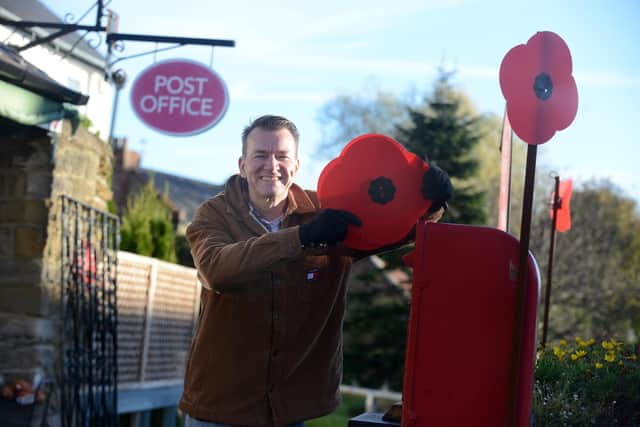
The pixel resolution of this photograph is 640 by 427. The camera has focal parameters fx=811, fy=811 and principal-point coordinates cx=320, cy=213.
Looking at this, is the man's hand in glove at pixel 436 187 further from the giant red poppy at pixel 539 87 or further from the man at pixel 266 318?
the giant red poppy at pixel 539 87

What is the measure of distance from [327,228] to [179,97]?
17.2 feet

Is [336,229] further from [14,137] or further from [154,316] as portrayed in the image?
[154,316]

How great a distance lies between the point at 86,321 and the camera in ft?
18.7

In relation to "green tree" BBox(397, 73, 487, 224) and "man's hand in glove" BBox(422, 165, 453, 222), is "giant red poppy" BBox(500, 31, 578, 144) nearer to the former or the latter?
"man's hand in glove" BBox(422, 165, 453, 222)

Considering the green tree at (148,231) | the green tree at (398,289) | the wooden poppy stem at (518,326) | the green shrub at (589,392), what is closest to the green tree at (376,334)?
the green tree at (398,289)

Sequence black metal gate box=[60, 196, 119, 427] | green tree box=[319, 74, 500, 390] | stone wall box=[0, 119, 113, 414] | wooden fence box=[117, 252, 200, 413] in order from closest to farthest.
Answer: stone wall box=[0, 119, 113, 414], black metal gate box=[60, 196, 119, 427], wooden fence box=[117, 252, 200, 413], green tree box=[319, 74, 500, 390]

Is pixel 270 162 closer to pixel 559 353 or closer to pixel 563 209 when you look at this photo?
pixel 559 353

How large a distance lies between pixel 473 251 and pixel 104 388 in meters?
4.67

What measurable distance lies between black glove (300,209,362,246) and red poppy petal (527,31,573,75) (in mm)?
609

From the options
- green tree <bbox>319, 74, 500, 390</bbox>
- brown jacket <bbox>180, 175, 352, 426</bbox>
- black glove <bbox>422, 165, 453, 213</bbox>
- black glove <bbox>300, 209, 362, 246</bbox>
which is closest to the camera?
black glove <bbox>300, 209, 362, 246</bbox>

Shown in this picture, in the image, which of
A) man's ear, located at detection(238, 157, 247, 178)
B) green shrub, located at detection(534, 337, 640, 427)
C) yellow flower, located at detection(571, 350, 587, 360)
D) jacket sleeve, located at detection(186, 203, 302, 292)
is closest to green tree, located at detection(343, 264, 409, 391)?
yellow flower, located at detection(571, 350, 587, 360)

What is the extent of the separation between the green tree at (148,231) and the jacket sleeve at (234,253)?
6.76 metres

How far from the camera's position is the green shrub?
2332 mm

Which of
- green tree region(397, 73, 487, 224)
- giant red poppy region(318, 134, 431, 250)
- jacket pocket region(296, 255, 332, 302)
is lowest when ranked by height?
jacket pocket region(296, 255, 332, 302)
